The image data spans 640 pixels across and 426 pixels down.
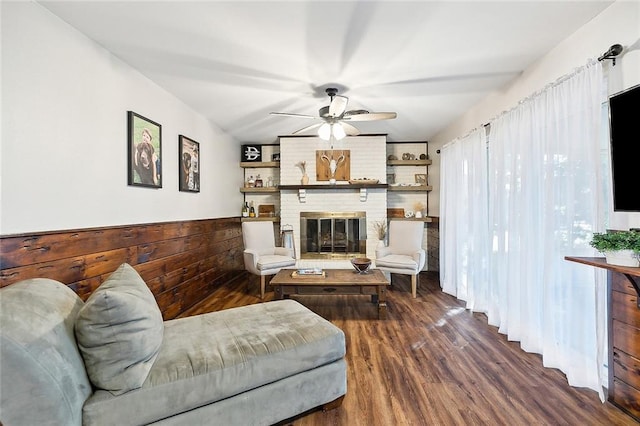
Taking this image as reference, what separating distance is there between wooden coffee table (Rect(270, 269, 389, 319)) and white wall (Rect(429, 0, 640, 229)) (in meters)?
1.90

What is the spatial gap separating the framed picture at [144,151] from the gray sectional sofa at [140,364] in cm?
124

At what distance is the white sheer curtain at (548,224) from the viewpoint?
1.75m

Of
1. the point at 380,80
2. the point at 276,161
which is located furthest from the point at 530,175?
the point at 276,161

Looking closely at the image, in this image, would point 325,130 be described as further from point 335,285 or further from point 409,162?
point 409,162

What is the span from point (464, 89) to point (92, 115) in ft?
11.2

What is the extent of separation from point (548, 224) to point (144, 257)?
135 inches

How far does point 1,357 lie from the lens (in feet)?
3.00

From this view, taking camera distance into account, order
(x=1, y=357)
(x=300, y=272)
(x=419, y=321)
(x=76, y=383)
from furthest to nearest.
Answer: (x=300, y=272) < (x=419, y=321) < (x=76, y=383) < (x=1, y=357)

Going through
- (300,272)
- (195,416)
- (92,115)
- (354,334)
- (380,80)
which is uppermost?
(380,80)

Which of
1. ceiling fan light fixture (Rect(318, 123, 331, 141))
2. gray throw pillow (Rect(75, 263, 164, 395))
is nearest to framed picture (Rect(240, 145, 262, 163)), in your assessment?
ceiling fan light fixture (Rect(318, 123, 331, 141))

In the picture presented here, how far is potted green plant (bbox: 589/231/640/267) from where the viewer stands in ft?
4.45

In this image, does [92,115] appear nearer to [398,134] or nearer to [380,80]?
[380,80]

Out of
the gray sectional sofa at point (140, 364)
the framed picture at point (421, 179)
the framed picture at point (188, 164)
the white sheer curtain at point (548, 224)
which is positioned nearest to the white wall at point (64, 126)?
the framed picture at point (188, 164)

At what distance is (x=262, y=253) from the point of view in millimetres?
4227
